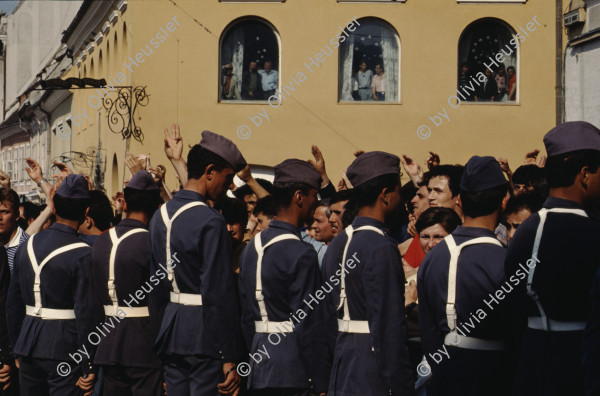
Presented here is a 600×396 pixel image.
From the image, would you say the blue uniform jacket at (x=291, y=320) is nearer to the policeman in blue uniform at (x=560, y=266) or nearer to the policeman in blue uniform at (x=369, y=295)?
the policeman in blue uniform at (x=369, y=295)

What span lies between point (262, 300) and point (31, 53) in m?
50.7

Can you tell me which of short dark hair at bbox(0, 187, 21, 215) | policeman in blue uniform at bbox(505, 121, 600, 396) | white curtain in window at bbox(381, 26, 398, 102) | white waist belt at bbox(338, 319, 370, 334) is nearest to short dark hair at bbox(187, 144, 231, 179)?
white waist belt at bbox(338, 319, 370, 334)

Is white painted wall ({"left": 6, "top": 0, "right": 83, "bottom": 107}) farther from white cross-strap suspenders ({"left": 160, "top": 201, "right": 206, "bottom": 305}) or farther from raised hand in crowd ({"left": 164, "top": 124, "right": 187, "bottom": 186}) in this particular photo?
white cross-strap suspenders ({"left": 160, "top": 201, "right": 206, "bottom": 305})

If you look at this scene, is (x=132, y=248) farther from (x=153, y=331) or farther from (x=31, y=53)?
(x=31, y=53)

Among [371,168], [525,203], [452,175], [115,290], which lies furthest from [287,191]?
[525,203]

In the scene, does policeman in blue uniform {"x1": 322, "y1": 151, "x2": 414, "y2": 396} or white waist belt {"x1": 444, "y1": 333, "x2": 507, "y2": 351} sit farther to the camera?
policeman in blue uniform {"x1": 322, "y1": 151, "x2": 414, "y2": 396}

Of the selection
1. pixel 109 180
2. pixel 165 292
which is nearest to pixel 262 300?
pixel 165 292

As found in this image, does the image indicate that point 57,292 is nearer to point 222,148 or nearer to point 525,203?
point 222,148

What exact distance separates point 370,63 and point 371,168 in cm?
1518

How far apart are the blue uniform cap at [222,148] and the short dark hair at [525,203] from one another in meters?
2.15

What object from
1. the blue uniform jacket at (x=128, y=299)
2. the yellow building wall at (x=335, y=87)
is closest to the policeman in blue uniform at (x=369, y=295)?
the blue uniform jacket at (x=128, y=299)

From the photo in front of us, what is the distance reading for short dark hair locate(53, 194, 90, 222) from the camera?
7.32 meters

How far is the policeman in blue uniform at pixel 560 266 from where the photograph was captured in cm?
436

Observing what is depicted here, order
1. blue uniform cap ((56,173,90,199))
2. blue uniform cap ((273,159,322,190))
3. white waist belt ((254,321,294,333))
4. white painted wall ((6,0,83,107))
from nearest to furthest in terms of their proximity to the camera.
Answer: white waist belt ((254,321,294,333)) < blue uniform cap ((273,159,322,190)) < blue uniform cap ((56,173,90,199)) < white painted wall ((6,0,83,107))
